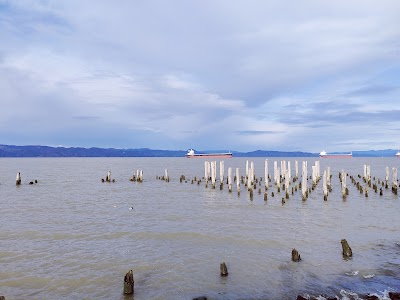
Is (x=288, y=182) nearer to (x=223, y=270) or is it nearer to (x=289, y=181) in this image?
(x=289, y=181)

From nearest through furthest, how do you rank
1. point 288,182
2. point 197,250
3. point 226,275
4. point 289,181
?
1. point 226,275
2. point 197,250
3. point 288,182
4. point 289,181

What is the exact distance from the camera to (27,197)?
34719 mm

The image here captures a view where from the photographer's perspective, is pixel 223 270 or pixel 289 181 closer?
pixel 223 270

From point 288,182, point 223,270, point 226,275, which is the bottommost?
point 226,275

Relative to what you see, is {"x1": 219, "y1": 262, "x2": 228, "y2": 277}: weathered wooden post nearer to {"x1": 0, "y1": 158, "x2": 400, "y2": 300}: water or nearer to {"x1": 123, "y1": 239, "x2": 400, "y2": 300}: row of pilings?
{"x1": 123, "y1": 239, "x2": 400, "y2": 300}: row of pilings

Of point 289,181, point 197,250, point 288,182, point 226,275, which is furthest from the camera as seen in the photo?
point 289,181

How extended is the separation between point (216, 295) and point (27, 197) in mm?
29916

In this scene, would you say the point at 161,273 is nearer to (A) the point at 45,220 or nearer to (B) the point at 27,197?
(A) the point at 45,220

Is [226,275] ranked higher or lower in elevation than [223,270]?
lower

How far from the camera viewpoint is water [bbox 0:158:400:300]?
11.5 metres

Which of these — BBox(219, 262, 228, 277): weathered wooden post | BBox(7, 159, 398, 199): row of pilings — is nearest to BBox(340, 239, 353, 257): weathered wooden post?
BBox(219, 262, 228, 277): weathered wooden post

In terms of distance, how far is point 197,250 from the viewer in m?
15.9

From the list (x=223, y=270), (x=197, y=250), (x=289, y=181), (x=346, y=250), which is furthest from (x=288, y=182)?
(x=223, y=270)

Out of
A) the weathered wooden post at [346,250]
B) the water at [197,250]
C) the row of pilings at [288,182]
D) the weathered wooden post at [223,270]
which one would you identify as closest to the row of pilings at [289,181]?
the row of pilings at [288,182]
